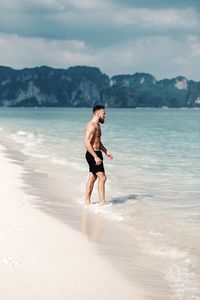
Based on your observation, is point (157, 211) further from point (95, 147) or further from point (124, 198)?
point (95, 147)

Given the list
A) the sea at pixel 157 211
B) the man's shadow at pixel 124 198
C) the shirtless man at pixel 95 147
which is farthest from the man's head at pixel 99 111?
the man's shadow at pixel 124 198

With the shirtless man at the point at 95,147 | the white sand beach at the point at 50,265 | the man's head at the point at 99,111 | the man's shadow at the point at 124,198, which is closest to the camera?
the white sand beach at the point at 50,265

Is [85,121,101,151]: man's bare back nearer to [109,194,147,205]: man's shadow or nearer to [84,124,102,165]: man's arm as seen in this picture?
[84,124,102,165]: man's arm

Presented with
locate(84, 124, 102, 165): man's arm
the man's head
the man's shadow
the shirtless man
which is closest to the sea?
the man's shadow

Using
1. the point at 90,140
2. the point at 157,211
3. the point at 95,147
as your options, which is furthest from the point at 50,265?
the point at 157,211

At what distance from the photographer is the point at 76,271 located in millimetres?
5586

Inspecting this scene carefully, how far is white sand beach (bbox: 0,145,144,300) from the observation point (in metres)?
4.89

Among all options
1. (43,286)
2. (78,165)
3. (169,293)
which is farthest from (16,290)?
(78,165)

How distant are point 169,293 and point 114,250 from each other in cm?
169

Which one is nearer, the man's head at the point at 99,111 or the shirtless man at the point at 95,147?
the man's head at the point at 99,111

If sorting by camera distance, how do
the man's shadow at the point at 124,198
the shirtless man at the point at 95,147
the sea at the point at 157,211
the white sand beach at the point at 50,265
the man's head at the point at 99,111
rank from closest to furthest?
the white sand beach at the point at 50,265, the sea at the point at 157,211, the man's head at the point at 99,111, the shirtless man at the point at 95,147, the man's shadow at the point at 124,198

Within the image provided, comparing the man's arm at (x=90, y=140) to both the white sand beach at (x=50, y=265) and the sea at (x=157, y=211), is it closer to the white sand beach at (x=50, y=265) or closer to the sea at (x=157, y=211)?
the sea at (x=157, y=211)

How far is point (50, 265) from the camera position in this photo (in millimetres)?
5688

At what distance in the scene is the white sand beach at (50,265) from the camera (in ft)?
16.1
